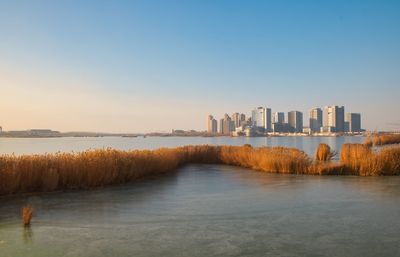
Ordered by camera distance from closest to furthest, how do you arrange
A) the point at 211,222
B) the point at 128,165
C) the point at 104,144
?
the point at 211,222
the point at 128,165
the point at 104,144

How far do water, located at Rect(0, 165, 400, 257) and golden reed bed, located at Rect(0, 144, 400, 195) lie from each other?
0.84m

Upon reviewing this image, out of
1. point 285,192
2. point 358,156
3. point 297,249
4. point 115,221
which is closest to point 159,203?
point 115,221

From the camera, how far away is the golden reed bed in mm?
12019

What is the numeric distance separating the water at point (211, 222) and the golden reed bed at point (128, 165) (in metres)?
0.84

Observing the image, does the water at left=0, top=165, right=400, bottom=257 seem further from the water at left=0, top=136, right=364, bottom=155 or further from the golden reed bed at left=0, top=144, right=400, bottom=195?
the water at left=0, top=136, right=364, bottom=155

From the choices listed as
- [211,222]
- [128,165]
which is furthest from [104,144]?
[211,222]

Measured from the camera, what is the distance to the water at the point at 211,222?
20.4 feet

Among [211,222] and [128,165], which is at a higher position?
[128,165]

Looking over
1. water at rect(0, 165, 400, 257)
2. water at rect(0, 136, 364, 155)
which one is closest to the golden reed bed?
water at rect(0, 165, 400, 257)

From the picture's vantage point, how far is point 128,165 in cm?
1523

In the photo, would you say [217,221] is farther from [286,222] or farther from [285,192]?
[285,192]

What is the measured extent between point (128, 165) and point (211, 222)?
307 inches

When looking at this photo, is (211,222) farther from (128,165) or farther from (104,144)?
(104,144)

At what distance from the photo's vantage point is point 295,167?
17578 millimetres
